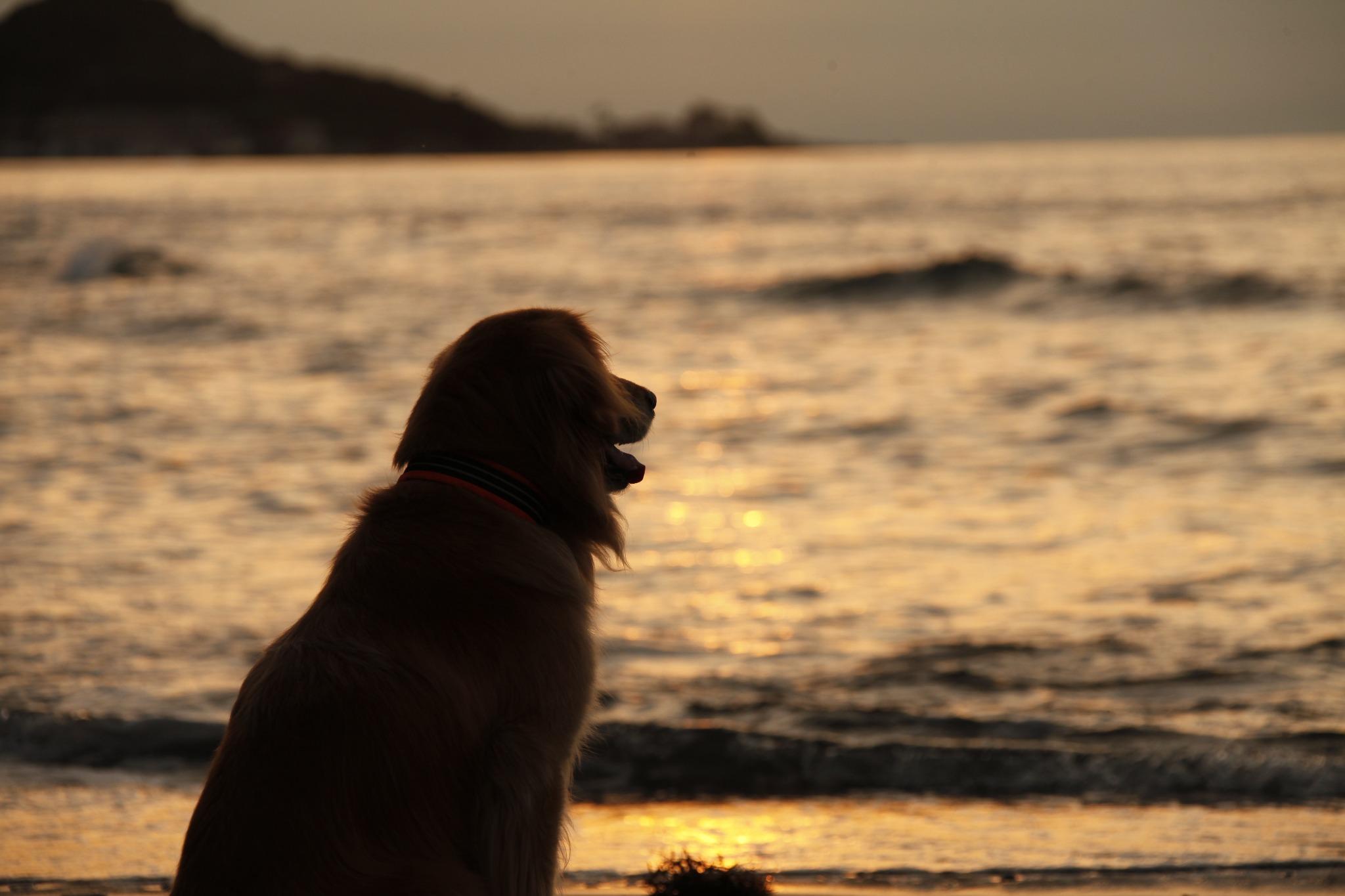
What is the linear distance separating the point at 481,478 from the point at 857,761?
11.5 feet

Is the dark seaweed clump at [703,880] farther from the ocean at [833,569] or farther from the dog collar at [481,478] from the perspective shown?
the dog collar at [481,478]

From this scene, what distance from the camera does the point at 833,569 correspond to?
31.6ft

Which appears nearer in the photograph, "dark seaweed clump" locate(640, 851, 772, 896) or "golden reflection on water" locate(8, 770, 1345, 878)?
"dark seaweed clump" locate(640, 851, 772, 896)

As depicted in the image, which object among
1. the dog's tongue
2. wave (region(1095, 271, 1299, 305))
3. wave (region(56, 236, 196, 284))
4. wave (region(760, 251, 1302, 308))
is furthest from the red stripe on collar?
wave (region(56, 236, 196, 284))

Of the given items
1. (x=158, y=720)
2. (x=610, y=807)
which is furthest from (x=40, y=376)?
(x=610, y=807)

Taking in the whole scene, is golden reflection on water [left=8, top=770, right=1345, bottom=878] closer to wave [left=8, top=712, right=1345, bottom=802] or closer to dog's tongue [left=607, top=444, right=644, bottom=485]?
wave [left=8, top=712, right=1345, bottom=802]

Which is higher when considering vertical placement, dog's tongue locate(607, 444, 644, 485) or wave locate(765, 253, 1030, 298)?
wave locate(765, 253, 1030, 298)

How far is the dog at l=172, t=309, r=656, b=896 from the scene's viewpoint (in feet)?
9.72

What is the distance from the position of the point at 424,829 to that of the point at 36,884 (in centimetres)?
241

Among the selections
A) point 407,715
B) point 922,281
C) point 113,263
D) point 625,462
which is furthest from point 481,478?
point 113,263

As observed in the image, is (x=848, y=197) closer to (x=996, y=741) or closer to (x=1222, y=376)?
(x=1222, y=376)

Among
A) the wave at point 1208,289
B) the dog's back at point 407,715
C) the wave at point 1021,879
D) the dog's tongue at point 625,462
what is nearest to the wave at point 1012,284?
the wave at point 1208,289

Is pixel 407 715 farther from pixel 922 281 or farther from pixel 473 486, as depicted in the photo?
pixel 922 281

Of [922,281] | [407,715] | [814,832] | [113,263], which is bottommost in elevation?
[814,832]
